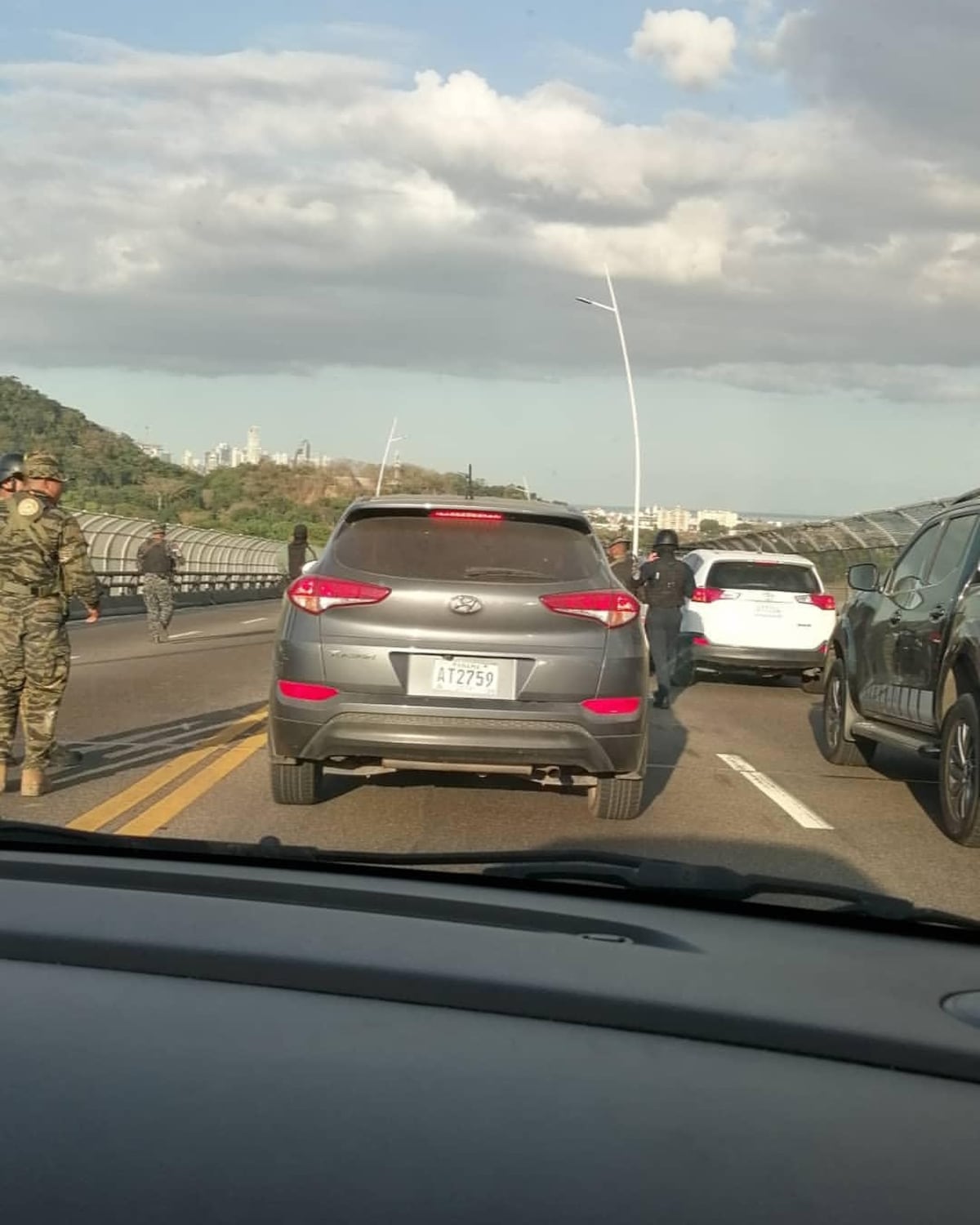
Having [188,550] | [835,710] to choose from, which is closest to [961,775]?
[835,710]

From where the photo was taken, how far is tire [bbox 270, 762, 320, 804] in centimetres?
722

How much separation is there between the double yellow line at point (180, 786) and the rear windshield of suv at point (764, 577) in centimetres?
677

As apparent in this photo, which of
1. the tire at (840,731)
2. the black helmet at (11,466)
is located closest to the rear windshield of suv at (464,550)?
the black helmet at (11,466)

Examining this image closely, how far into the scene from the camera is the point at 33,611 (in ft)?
26.3

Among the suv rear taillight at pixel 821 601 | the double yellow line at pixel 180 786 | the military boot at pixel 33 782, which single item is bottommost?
the double yellow line at pixel 180 786

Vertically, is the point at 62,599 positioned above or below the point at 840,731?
above

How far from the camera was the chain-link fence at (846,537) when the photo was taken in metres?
25.5

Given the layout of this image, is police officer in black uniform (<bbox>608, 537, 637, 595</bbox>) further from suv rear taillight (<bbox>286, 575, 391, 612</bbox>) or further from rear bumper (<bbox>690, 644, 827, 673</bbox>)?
suv rear taillight (<bbox>286, 575, 391, 612</bbox>)

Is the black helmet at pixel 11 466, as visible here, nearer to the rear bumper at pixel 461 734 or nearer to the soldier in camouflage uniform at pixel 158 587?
the rear bumper at pixel 461 734

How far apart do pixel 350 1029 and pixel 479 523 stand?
4.61 metres

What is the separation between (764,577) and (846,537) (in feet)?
52.2

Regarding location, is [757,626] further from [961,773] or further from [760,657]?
[961,773]

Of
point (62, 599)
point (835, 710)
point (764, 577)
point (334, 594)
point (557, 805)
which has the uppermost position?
point (334, 594)

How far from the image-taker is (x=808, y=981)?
2779 millimetres
